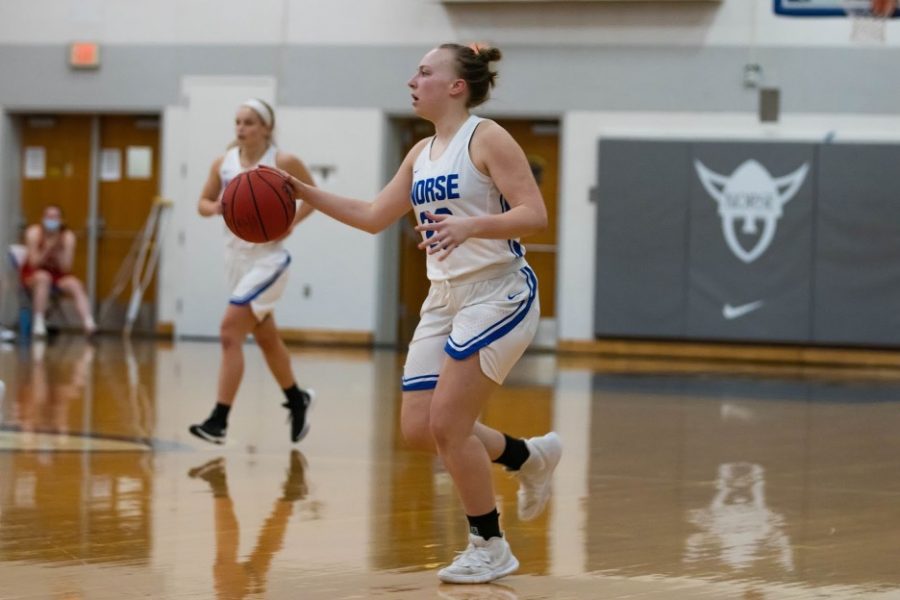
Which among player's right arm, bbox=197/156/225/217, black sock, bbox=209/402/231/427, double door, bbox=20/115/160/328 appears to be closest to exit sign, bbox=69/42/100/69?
double door, bbox=20/115/160/328

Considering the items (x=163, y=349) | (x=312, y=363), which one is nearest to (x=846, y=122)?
(x=312, y=363)

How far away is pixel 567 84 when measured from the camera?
56.0 feet

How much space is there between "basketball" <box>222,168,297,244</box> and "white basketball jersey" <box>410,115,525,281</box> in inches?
20.4

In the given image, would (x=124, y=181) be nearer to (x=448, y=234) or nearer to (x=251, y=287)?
(x=251, y=287)

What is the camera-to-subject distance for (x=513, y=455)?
4.98m

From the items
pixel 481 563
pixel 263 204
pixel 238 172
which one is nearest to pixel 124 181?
pixel 238 172

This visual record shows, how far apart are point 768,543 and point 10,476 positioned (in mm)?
3145

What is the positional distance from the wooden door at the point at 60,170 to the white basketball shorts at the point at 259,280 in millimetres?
11783

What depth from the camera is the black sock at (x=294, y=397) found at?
25.6 feet

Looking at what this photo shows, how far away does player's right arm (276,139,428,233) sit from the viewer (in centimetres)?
481

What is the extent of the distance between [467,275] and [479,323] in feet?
0.56

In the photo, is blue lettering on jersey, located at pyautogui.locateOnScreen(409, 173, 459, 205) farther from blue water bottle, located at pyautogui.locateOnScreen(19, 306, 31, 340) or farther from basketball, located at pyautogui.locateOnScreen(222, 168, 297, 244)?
blue water bottle, located at pyautogui.locateOnScreen(19, 306, 31, 340)

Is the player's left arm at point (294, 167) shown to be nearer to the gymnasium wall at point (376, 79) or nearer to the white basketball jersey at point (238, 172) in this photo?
the white basketball jersey at point (238, 172)

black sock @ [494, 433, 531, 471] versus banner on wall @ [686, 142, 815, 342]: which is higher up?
banner on wall @ [686, 142, 815, 342]
